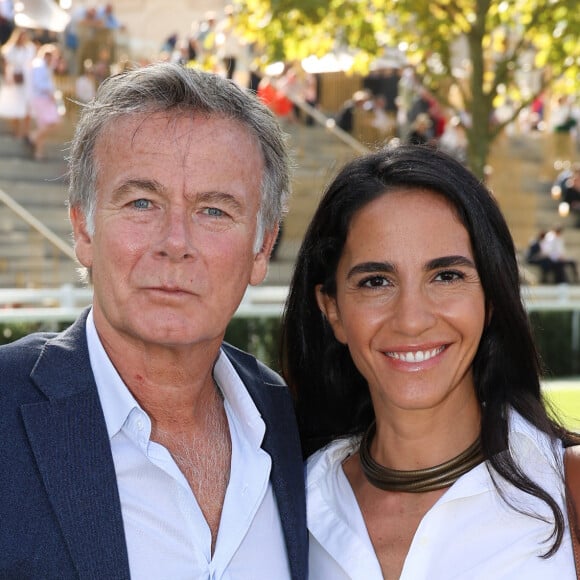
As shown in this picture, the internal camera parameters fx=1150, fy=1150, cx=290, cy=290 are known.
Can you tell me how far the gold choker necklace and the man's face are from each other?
2.35ft

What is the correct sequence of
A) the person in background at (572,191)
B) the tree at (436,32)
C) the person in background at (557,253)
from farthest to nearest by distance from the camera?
the person in background at (572,191), the person in background at (557,253), the tree at (436,32)

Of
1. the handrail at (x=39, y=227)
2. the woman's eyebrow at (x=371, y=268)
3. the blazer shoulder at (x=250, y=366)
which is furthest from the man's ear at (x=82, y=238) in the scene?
the handrail at (x=39, y=227)

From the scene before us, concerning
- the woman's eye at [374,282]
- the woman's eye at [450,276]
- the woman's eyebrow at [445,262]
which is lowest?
the woman's eye at [374,282]

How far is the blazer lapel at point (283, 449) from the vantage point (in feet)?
10.4

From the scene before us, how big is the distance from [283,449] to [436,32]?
12.2 metres

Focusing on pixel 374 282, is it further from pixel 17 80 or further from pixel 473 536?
pixel 17 80

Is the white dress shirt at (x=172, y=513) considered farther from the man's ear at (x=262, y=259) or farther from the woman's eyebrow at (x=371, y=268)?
the woman's eyebrow at (x=371, y=268)

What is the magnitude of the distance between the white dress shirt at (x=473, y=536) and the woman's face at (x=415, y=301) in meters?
0.27

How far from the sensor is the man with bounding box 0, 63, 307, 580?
270 cm

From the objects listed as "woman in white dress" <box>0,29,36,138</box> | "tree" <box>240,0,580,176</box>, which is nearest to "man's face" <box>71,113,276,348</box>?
"tree" <box>240,0,580,176</box>

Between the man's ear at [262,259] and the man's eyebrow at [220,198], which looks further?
the man's ear at [262,259]

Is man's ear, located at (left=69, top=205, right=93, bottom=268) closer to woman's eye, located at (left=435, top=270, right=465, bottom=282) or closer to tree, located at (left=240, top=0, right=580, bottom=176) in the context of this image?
woman's eye, located at (left=435, top=270, right=465, bottom=282)

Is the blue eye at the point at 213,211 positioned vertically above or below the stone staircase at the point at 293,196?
above

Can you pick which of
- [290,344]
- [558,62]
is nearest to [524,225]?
[558,62]
